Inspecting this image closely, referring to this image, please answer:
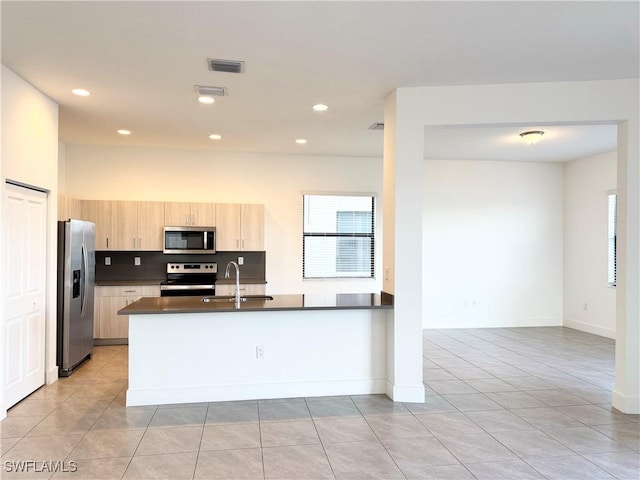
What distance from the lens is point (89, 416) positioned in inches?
137

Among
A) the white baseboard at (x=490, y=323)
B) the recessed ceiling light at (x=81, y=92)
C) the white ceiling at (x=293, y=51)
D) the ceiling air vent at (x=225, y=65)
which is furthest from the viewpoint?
the white baseboard at (x=490, y=323)

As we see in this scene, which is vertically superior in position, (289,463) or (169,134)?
(169,134)

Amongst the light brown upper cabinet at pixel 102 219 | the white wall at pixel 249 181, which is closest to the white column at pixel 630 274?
the white wall at pixel 249 181

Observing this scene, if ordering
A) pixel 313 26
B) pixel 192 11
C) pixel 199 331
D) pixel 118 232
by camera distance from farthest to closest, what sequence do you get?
pixel 118 232, pixel 199 331, pixel 313 26, pixel 192 11

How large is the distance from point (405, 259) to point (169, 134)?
142 inches

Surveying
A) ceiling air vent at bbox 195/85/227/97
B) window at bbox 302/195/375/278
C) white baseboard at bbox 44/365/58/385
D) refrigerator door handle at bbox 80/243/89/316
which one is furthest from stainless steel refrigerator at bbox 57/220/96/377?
window at bbox 302/195/375/278

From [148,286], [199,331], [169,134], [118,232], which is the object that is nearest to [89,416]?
[199,331]

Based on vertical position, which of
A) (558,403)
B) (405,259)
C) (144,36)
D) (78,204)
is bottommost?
(558,403)

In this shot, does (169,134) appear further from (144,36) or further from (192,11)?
(192,11)

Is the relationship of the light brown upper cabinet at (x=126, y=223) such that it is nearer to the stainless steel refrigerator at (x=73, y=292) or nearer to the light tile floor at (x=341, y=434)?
the stainless steel refrigerator at (x=73, y=292)

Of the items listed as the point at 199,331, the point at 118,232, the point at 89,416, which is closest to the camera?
the point at 89,416

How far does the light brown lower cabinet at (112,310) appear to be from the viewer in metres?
5.84

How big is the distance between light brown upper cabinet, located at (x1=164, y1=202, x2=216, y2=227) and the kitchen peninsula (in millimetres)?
2219

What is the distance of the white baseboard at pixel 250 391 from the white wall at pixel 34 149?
3.60 ft
